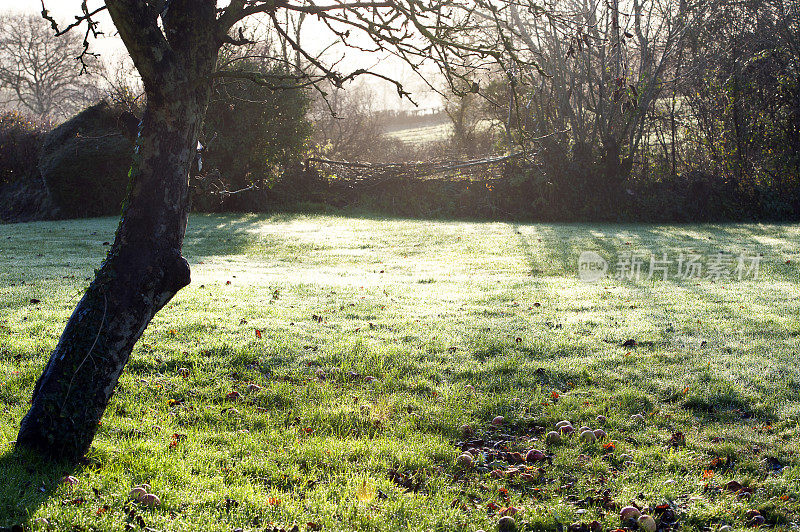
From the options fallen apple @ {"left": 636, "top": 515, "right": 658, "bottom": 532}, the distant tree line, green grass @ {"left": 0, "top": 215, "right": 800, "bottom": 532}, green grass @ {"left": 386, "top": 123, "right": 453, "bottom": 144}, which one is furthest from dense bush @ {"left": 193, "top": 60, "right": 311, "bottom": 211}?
fallen apple @ {"left": 636, "top": 515, "right": 658, "bottom": 532}

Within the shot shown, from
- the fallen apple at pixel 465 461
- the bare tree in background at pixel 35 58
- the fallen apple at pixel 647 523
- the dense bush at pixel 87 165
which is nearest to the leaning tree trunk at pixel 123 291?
the fallen apple at pixel 465 461

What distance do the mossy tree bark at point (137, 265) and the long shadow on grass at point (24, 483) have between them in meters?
0.08

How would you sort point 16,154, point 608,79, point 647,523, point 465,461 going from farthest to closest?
point 16,154 → point 608,79 → point 465,461 → point 647,523

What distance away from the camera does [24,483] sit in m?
3.13

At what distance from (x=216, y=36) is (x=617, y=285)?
290 inches

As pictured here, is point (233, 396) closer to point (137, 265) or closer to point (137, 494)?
point (137, 494)

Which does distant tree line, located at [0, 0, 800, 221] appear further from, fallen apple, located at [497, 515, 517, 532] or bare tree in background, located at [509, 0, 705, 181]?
fallen apple, located at [497, 515, 517, 532]

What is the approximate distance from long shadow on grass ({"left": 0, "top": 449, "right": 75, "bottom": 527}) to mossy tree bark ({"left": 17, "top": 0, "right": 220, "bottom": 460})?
85mm

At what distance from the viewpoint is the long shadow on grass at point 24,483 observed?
9.50ft

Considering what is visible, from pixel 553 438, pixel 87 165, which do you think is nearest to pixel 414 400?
pixel 553 438

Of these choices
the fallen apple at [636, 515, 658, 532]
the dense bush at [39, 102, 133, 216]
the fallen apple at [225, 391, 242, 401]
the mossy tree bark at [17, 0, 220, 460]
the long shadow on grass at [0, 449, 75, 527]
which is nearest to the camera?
the long shadow on grass at [0, 449, 75, 527]

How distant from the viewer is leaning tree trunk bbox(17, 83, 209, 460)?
334 cm

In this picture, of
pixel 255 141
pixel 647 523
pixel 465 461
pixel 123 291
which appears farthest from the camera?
pixel 255 141

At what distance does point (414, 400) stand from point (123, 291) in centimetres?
233
